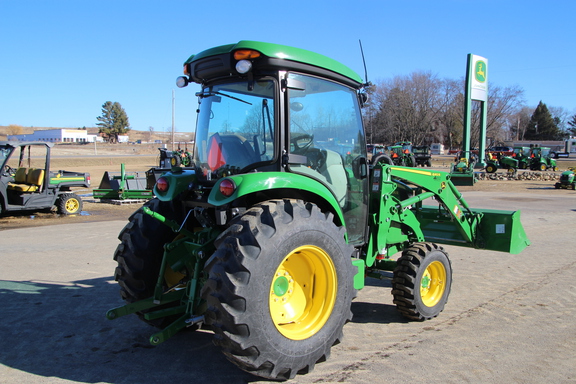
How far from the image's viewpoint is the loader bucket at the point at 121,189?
630 inches

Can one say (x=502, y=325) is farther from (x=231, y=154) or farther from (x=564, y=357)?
(x=231, y=154)

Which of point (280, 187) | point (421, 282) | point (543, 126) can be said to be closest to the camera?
point (280, 187)

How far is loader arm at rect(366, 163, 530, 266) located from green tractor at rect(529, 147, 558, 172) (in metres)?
33.0

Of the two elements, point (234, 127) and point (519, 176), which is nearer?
point (234, 127)

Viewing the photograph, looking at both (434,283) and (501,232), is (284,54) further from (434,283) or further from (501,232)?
(501,232)

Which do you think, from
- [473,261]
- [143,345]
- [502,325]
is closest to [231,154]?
[143,345]

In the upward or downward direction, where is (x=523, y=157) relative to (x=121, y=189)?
upward

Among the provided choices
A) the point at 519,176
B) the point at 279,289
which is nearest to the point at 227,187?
the point at 279,289

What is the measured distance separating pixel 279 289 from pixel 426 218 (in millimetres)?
3525

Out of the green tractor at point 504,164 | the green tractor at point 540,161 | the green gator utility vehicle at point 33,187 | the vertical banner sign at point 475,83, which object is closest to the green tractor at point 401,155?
the green tractor at point 504,164

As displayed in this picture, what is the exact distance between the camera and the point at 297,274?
12.2 ft

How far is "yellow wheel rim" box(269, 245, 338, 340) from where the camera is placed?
3514 millimetres

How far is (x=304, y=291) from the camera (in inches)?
146

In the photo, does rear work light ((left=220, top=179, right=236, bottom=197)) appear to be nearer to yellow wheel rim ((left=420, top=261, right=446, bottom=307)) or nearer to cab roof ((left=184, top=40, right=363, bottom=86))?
cab roof ((left=184, top=40, right=363, bottom=86))
